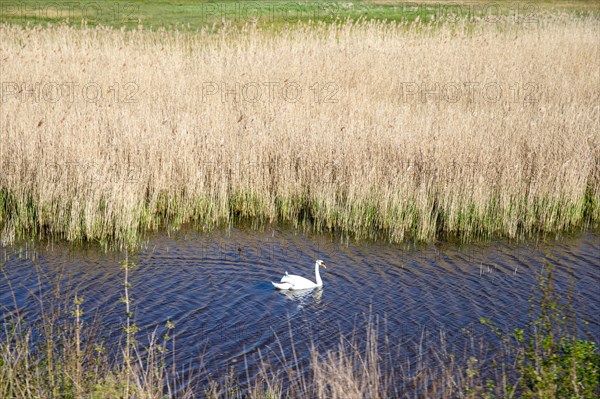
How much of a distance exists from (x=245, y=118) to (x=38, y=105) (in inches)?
142

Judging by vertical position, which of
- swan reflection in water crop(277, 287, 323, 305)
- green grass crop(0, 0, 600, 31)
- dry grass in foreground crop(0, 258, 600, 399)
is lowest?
swan reflection in water crop(277, 287, 323, 305)

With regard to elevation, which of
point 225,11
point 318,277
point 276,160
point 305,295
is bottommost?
point 305,295

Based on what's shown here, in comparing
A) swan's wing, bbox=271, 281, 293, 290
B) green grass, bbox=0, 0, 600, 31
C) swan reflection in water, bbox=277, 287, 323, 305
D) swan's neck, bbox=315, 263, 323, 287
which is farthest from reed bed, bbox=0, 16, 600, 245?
green grass, bbox=0, 0, 600, 31

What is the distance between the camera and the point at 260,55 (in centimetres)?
1581

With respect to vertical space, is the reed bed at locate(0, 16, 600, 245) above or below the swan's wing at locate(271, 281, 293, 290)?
above

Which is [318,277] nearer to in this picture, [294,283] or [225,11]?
[294,283]

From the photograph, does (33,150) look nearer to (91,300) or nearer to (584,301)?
(91,300)

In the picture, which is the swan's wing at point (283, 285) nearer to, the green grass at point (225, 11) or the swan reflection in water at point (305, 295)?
the swan reflection in water at point (305, 295)

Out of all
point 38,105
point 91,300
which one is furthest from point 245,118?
point 91,300

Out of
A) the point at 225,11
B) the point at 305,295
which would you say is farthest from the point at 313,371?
the point at 225,11

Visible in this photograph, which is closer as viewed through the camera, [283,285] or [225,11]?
[283,285]

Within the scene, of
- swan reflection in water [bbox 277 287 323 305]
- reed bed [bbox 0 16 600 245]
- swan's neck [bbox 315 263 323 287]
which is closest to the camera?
swan reflection in water [bbox 277 287 323 305]

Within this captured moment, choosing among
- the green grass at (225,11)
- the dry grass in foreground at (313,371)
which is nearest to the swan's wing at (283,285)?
the dry grass in foreground at (313,371)

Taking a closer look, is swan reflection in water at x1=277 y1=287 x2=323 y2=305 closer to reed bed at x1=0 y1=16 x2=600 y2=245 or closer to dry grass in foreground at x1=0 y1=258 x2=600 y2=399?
dry grass in foreground at x1=0 y1=258 x2=600 y2=399
